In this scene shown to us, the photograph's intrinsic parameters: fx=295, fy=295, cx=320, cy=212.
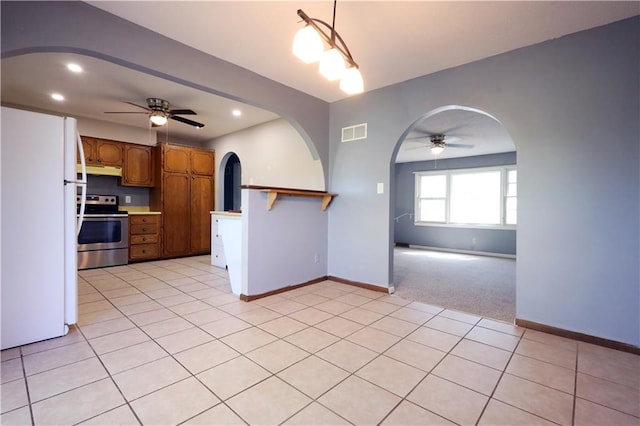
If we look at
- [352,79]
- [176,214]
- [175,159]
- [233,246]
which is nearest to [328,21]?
[352,79]

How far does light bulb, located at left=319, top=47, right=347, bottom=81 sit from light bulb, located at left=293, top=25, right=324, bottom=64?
10 centimetres

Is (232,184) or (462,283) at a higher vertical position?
(232,184)

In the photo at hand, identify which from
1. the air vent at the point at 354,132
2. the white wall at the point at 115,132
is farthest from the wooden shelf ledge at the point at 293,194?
the white wall at the point at 115,132

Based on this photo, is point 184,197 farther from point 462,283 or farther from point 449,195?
point 449,195

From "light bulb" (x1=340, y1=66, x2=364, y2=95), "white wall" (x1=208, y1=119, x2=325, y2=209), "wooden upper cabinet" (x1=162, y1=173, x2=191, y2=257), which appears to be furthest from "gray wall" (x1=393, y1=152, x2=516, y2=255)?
"wooden upper cabinet" (x1=162, y1=173, x2=191, y2=257)

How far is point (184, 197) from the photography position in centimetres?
573

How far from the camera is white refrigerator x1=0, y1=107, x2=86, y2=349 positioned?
6.65 ft

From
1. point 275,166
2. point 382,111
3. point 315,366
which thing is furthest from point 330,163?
point 315,366

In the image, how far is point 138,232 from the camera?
5.13 metres

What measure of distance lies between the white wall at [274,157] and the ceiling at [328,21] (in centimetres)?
97

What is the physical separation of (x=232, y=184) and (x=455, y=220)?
5667 mm

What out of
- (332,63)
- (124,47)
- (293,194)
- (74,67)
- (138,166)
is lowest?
(293,194)

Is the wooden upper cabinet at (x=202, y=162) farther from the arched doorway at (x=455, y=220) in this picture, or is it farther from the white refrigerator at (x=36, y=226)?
the arched doorway at (x=455, y=220)

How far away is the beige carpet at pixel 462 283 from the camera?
3.16m
